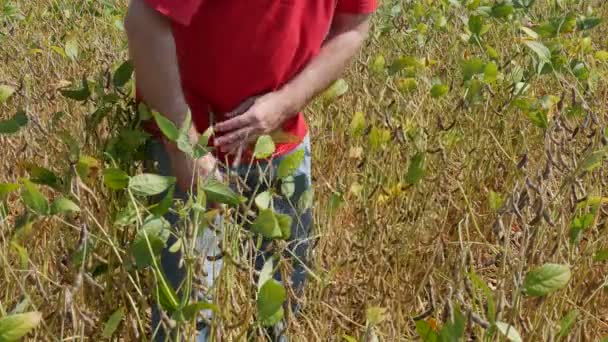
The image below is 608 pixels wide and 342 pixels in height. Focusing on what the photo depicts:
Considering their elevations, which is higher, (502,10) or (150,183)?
(150,183)

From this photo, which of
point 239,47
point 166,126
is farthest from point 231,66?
point 166,126

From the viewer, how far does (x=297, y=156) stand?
3.29ft

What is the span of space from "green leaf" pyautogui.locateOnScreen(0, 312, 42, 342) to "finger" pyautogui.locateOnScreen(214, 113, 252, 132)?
460 mm

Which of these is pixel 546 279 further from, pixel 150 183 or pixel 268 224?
pixel 150 183

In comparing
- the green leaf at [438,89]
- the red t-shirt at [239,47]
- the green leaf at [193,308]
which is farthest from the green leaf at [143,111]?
the green leaf at [438,89]

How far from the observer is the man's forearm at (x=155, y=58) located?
979 millimetres

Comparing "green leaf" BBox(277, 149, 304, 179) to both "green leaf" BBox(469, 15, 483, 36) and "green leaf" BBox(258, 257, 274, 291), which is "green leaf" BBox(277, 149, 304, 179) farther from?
"green leaf" BBox(469, 15, 483, 36)

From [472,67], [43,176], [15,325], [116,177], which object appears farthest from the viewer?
[472,67]

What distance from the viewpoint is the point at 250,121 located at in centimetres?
111

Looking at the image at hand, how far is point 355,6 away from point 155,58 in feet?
1.39

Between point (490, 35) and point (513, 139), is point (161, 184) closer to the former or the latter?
point (513, 139)

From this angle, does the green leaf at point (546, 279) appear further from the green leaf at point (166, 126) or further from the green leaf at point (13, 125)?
the green leaf at point (13, 125)

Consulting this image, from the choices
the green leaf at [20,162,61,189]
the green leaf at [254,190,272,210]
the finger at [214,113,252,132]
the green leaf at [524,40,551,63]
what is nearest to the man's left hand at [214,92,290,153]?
the finger at [214,113,252,132]

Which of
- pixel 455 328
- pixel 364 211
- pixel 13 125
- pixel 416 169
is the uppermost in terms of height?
pixel 13 125
